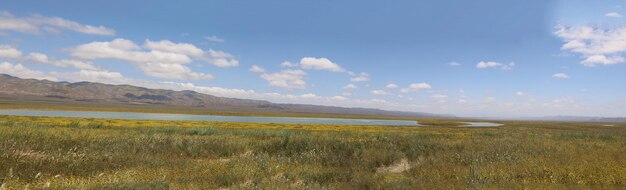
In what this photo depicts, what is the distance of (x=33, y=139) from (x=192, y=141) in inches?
283

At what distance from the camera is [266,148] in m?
20.4

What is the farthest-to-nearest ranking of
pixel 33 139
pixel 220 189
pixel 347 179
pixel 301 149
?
pixel 301 149, pixel 33 139, pixel 347 179, pixel 220 189

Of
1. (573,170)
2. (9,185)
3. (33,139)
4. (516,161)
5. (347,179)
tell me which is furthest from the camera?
(33,139)

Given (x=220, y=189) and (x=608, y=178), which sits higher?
(x=608, y=178)

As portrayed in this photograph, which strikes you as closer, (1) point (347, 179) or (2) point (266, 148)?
(1) point (347, 179)

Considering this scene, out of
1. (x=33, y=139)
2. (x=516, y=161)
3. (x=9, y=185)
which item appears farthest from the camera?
(x=33, y=139)

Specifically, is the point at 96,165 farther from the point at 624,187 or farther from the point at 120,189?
the point at 624,187

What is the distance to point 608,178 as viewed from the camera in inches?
415

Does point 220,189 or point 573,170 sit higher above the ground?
point 573,170

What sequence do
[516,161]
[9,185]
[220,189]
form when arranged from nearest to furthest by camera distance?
[9,185] < [220,189] < [516,161]

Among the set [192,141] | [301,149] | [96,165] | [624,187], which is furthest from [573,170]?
[192,141]

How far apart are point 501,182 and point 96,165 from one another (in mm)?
12310

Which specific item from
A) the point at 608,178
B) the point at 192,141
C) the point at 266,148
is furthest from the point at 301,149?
the point at 608,178

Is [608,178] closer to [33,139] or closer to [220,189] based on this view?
[220,189]
